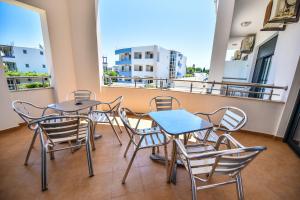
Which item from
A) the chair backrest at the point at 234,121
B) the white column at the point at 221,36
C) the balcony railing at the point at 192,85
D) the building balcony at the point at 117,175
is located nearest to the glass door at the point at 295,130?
the building balcony at the point at 117,175

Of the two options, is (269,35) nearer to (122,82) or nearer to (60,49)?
(122,82)

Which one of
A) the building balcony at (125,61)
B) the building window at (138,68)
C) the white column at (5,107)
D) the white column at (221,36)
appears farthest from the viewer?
the building balcony at (125,61)

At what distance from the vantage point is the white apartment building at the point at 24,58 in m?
2.50

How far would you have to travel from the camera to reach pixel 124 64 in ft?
39.1

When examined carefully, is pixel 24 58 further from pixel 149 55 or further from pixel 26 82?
pixel 149 55

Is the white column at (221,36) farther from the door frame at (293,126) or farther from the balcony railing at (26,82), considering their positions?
the balcony railing at (26,82)

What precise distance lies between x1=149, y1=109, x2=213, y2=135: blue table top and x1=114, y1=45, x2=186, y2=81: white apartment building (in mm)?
8853

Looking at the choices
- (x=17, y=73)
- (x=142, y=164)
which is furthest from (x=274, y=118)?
(x=17, y=73)

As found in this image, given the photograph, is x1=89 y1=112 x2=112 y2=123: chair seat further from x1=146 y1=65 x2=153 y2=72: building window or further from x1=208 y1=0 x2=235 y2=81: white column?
x1=146 y1=65 x2=153 y2=72: building window

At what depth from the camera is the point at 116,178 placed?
148 centimetres

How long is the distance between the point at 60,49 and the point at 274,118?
4.57 metres

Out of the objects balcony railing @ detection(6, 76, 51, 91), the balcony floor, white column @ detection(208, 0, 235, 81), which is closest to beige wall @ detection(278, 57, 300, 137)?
the balcony floor

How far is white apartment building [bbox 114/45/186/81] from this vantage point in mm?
10869

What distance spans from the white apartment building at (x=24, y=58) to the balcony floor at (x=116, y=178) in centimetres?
155
